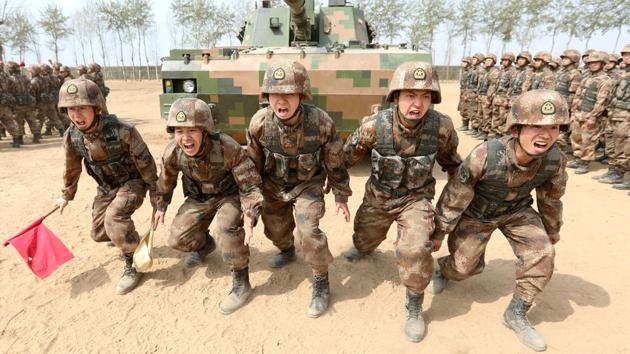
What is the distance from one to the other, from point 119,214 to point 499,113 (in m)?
9.54

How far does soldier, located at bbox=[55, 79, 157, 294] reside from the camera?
10.5 ft

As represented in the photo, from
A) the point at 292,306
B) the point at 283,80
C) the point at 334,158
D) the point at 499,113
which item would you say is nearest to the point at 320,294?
the point at 292,306

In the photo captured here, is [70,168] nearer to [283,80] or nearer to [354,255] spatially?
[283,80]

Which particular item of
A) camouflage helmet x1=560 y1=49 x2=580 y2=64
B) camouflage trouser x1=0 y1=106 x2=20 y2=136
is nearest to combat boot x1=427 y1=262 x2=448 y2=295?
camouflage helmet x1=560 y1=49 x2=580 y2=64

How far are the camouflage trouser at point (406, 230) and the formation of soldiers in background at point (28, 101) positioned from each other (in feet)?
27.1

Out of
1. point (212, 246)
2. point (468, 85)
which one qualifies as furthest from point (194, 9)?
point (212, 246)

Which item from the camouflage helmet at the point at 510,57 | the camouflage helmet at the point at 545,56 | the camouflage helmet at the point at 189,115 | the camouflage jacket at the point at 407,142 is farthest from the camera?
the camouflage helmet at the point at 510,57

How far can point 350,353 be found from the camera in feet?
8.57

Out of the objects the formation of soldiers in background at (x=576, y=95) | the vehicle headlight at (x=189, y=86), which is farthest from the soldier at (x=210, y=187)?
the formation of soldiers in background at (x=576, y=95)

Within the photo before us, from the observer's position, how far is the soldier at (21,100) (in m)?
9.12

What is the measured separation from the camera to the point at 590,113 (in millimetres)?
7277

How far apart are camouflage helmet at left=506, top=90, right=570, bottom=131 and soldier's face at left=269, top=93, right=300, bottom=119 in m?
1.49

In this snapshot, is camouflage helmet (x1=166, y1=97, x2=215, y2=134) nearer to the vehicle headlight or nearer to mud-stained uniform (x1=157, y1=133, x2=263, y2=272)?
mud-stained uniform (x1=157, y1=133, x2=263, y2=272)

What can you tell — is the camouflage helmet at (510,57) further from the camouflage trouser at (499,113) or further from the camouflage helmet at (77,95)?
the camouflage helmet at (77,95)
